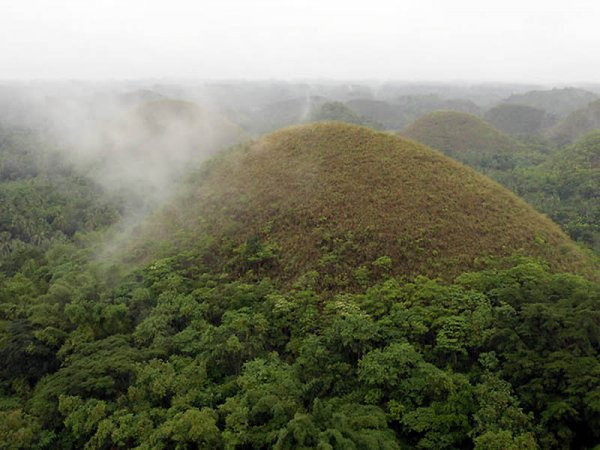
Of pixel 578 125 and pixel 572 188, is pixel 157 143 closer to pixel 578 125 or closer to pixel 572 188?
pixel 572 188

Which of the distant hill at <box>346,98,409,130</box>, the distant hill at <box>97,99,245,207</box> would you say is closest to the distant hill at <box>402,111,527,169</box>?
the distant hill at <box>97,99,245,207</box>

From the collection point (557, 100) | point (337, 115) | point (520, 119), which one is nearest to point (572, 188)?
point (337, 115)

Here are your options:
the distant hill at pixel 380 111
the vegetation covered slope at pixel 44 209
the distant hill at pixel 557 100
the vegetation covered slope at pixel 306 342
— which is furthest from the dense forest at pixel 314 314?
the distant hill at pixel 557 100

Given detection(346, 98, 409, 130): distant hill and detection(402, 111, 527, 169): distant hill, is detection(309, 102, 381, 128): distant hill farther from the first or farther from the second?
detection(346, 98, 409, 130): distant hill

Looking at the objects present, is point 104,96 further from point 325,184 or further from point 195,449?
point 195,449

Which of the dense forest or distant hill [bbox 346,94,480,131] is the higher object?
the dense forest

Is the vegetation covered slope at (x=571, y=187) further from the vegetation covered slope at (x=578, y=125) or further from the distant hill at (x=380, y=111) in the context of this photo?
the distant hill at (x=380, y=111)
